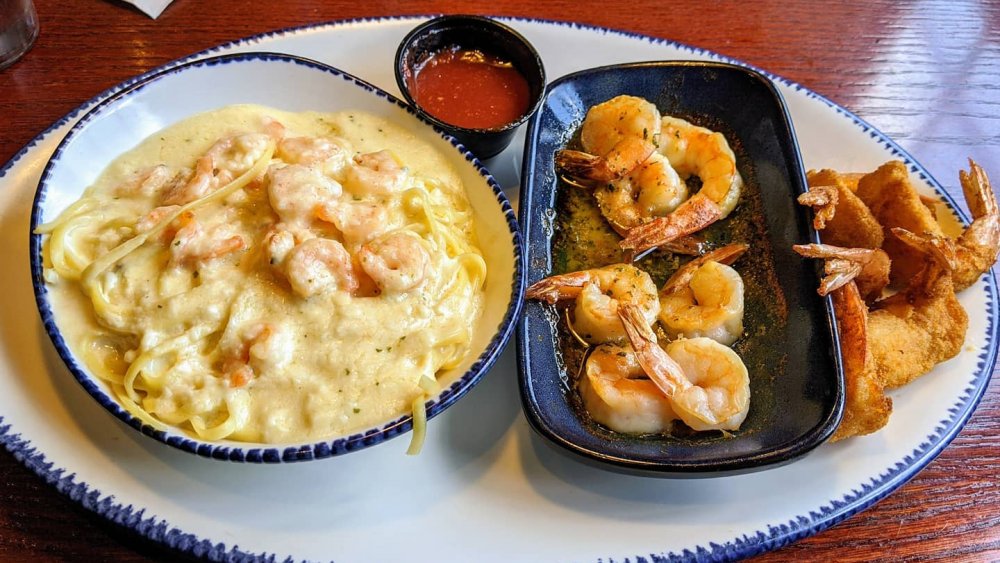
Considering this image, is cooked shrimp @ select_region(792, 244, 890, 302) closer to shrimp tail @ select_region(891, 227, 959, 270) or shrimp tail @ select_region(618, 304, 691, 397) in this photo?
shrimp tail @ select_region(891, 227, 959, 270)

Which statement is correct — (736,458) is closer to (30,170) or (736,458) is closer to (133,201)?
(133,201)

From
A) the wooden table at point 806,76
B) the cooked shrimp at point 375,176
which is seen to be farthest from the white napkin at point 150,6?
the cooked shrimp at point 375,176

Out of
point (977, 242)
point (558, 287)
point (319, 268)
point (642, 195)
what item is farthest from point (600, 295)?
point (977, 242)

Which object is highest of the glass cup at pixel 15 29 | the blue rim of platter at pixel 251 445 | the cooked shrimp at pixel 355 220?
the glass cup at pixel 15 29

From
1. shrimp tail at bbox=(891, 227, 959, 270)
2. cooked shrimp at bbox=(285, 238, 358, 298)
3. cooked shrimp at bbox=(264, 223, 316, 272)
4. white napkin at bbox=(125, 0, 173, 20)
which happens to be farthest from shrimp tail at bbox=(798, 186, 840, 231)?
white napkin at bbox=(125, 0, 173, 20)

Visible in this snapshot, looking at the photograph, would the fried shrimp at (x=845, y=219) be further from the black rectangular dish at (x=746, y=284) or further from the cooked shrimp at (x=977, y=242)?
the cooked shrimp at (x=977, y=242)

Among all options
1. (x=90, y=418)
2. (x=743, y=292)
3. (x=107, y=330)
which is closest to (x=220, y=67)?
(x=107, y=330)

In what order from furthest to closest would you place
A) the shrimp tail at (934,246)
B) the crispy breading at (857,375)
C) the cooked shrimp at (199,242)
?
the shrimp tail at (934,246)
the crispy breading at (857,375)
the cooked shrimp at (199,242)

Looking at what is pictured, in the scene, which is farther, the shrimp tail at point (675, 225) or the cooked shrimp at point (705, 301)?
the shrimp tail at point (675, 225)
